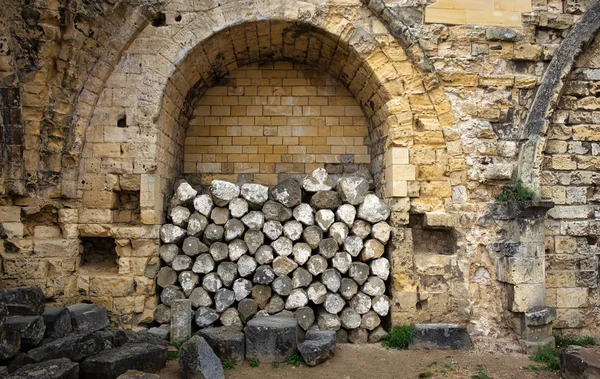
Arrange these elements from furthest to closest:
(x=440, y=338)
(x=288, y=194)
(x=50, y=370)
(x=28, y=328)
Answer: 1. (x=288, y=194)
2. (x=440, y=338)
3. (x=28, y=328)
4. (x=50, y=370)

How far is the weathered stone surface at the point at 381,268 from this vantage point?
5750mm

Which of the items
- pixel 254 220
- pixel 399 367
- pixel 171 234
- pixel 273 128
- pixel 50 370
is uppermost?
pixel 273 128

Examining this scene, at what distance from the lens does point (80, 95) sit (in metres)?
5.61

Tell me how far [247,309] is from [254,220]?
3.62 ft

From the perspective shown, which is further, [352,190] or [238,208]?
[352,190]

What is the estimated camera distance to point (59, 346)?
4246 mm

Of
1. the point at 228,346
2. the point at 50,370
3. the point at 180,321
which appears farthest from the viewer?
the point at 180,321

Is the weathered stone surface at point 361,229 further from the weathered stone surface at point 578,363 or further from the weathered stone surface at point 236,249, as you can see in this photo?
the weathered stone surface at point 578,363

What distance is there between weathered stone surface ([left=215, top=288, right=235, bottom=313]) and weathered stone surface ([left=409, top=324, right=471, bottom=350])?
2277mm

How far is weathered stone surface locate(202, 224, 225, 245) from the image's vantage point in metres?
5.72

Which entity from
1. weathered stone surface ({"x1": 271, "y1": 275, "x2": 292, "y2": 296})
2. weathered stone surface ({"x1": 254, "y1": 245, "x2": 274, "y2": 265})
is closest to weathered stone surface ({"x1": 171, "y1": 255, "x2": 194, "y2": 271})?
weathered stone surface ({"x1": 254, "y1": 245, "x2": 274, "y2": 265})

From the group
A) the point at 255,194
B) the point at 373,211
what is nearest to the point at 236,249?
→ the point at 255,194

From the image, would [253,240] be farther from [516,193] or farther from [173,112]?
[516,193]

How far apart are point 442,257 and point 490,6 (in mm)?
3364
